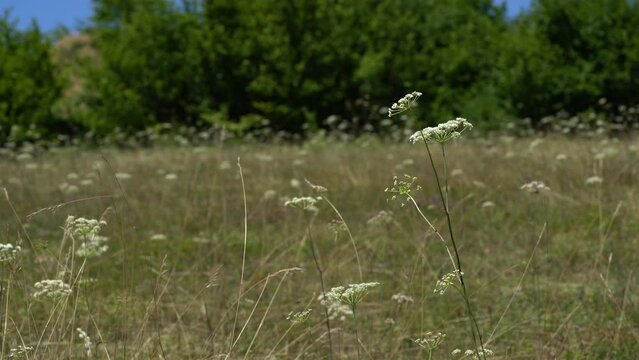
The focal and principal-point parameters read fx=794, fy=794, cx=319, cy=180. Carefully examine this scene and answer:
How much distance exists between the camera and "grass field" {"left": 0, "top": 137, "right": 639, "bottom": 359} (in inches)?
138

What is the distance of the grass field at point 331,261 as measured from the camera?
3.51m

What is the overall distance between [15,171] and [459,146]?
699 cm


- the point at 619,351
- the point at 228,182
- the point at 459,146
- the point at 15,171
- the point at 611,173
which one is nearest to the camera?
the point at 619,351

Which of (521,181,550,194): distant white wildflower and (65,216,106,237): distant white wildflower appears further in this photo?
(521,181,550,194): distant white wildflower

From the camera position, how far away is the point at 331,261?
471cm

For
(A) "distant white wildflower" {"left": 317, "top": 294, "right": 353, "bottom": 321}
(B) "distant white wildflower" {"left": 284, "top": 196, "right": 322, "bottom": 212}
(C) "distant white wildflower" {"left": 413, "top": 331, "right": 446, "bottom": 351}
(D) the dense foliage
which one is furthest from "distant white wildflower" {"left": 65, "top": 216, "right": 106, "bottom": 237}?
(D) the dense foliage

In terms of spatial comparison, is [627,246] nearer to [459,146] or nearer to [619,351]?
[619,351]

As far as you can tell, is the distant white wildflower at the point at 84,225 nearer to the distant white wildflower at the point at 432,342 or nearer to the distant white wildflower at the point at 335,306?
the distant white wildflower at the point at 335,306

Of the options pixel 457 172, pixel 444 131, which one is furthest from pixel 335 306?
pixel 457 172

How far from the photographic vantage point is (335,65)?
23.2 metres

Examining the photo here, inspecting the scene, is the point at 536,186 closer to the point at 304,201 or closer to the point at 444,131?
the point at 304,201

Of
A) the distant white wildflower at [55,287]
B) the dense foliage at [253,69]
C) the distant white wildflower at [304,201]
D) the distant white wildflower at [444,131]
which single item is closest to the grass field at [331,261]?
the distant white wildflower at [55,287]

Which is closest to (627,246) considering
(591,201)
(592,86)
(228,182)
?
(591,201)

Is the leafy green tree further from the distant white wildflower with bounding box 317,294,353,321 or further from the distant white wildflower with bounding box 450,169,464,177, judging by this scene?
the distant white wildflower with bounding box 317,294,353,321
